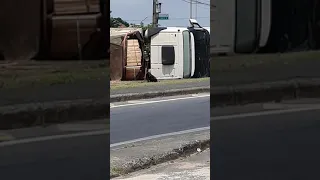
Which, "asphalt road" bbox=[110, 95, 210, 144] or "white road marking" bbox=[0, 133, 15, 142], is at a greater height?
"white road marking" bbox=[0, 133, 15, 142]

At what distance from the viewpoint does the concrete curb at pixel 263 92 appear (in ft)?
11.8

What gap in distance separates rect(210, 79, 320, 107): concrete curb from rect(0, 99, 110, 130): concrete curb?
2.73ft

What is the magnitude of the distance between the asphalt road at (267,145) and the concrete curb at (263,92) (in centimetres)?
8

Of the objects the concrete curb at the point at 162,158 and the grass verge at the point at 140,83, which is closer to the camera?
the concrete curb at the point at 162,158

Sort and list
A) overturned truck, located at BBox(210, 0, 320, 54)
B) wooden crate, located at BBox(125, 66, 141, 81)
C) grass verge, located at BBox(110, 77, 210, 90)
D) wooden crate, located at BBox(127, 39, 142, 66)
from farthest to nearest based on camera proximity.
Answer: wooden crate, located at BBox(125, 66, 141, 81) < wooden crate, located at BBox(127, 39, 142, 66) < grass verge, located at BBox(110, 77, 210, 90) < overturned truck, located at BBox(210, 0, 320, 54)

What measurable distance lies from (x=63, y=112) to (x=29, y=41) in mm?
466

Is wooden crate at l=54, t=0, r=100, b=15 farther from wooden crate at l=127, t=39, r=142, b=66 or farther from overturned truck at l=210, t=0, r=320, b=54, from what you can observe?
wooden crate at l=127, t=39, r=142, b=66

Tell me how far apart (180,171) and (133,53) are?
37.9 feet

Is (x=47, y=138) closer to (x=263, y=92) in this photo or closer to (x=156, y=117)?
(x=263, y=92)

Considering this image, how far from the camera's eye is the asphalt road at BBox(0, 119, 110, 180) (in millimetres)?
3133

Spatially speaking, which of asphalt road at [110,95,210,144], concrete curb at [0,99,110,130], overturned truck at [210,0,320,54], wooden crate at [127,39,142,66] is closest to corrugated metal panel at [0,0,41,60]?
concrete curb at [0,99,110,130]

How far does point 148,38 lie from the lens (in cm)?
1788

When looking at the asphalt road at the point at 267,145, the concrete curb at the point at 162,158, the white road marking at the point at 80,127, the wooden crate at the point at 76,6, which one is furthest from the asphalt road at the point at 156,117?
the wooden crate at the point at 76,6

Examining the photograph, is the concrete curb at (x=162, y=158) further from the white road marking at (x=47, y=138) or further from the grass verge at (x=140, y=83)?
the grass verge at (x=140, y=83)
